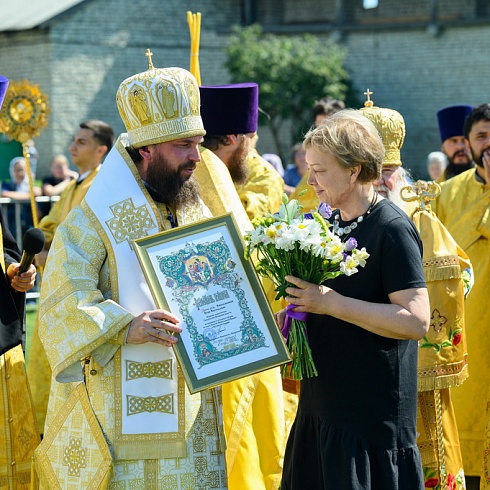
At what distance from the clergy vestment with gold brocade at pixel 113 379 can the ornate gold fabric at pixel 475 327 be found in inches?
105

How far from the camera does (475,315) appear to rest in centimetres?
638

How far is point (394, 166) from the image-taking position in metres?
5.08

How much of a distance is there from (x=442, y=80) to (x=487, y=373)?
2808 cm

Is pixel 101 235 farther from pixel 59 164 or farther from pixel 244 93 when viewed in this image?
pixel 59 164

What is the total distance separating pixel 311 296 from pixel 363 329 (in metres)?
0.24

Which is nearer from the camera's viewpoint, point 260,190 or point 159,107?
point 159,107

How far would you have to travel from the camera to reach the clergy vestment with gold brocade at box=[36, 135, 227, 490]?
155 inches

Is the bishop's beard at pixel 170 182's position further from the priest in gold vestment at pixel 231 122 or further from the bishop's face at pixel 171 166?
the priest in gold vestment at pixel 231 122

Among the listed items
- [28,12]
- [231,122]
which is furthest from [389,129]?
[28,12]

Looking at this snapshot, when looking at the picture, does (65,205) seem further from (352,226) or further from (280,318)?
(352,226)

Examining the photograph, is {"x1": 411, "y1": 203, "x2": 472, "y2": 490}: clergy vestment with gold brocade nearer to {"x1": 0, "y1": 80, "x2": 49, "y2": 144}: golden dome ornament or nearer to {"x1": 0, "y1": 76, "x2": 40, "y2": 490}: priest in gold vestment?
{"x1": 0, "y1": 76, "x2": 40, "y2": 490}: priest in gold vestment

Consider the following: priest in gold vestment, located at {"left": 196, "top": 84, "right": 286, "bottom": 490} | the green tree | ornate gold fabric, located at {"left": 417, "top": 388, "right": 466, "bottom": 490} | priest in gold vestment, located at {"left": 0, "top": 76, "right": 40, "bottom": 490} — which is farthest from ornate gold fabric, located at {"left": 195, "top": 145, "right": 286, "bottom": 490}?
the green tree

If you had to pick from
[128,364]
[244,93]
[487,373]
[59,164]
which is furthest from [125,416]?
[59,164]

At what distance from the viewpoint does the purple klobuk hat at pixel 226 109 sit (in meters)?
5.74
